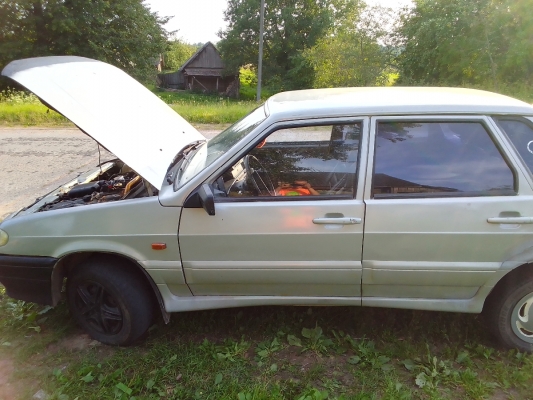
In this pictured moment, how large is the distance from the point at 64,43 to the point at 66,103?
104 ft

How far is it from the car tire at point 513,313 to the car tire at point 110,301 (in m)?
2.34

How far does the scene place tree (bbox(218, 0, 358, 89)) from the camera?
44375 mm

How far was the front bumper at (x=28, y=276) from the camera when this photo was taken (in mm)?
2801

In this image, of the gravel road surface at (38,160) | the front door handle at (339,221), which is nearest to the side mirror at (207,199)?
the front door handle at (339,221)

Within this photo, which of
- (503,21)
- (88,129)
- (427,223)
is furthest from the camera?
(503,21)

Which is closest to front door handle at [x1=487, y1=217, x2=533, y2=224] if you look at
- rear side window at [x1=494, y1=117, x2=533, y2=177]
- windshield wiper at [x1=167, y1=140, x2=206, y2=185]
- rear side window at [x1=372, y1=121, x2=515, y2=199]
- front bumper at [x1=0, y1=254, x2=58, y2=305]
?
rear side window at [x1=372, y1=121, x2=515, y2=199]

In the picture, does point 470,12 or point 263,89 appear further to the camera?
point 263,89

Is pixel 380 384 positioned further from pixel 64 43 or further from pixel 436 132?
pixel 64 43

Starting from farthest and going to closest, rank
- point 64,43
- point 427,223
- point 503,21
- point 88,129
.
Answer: point 64,43
point 503,21
point 88,129
point 427,223

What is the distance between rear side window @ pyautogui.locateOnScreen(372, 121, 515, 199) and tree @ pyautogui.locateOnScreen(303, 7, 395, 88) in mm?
24267

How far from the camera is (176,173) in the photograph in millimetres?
2904

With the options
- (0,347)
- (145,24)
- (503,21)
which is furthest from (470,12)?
(0,347)

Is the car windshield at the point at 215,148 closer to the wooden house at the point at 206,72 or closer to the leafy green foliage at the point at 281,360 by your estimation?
the leafy green foliage at the point at 281,360

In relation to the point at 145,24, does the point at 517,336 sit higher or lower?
lower
